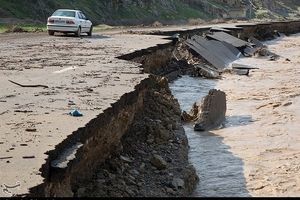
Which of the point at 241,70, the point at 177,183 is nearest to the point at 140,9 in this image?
the point at 241,70

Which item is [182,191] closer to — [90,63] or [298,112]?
[90,63]

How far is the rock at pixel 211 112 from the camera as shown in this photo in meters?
12.6

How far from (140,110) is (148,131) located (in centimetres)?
103

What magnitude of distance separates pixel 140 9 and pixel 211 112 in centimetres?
4472

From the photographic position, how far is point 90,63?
13.8 metres

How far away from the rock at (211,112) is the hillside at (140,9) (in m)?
24.1

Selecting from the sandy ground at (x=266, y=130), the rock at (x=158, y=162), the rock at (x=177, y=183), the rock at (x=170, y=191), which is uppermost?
the rock at (x=158, y=162)

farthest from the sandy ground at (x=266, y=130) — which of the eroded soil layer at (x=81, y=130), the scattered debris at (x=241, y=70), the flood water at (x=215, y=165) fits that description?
the eroded soil layer at (x=81, y=130)

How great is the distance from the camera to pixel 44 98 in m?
8.69

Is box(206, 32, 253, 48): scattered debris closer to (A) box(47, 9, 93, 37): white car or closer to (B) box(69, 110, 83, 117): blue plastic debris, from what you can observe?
(A) box(47, 9, 93, 37): white car

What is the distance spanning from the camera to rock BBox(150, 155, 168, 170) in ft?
26.5

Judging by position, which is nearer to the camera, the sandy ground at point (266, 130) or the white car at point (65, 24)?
the sandy ground at point (266, 130)

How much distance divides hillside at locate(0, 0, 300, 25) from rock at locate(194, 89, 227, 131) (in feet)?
79.0

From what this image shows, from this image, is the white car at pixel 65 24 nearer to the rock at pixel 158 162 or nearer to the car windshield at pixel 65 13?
the car windshield at pixel 65 13
